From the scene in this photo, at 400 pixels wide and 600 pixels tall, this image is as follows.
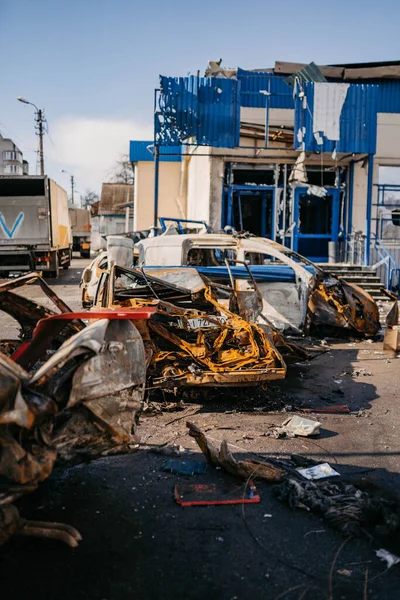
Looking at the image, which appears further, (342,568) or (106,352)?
(106,352)

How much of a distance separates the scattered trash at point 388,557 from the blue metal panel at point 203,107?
14.8 m

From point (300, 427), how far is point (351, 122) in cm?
1357

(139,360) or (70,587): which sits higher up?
(139,360)

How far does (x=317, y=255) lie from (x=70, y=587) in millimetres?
18330

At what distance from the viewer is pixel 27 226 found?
20.2m

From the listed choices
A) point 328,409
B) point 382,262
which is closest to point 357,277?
point 382,262

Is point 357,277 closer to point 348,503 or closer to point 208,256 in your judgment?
point 208,256

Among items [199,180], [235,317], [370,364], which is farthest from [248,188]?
[235,317]

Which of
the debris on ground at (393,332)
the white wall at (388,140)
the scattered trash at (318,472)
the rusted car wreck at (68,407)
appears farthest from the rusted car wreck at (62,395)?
the white wall at (388,140)

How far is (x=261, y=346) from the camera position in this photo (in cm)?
660

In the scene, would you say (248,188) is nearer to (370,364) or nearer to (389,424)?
(370,364)

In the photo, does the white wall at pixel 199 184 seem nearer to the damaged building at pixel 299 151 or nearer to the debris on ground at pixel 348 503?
the damaged building at pixel 299 151

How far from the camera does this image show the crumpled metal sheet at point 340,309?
11.0 metres

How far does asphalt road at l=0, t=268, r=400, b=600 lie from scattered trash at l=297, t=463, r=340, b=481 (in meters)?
0.11
